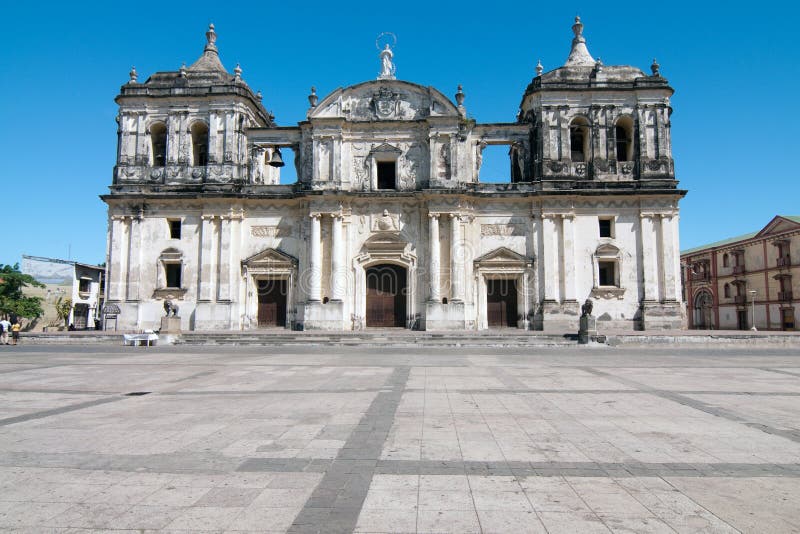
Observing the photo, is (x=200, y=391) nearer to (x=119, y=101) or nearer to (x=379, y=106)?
(x=379, y=106)

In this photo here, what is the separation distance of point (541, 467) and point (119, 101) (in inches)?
1259

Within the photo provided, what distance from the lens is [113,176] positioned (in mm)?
29750

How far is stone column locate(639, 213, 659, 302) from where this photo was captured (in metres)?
28.1

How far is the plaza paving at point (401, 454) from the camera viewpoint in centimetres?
415

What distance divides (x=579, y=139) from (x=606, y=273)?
7839 mm

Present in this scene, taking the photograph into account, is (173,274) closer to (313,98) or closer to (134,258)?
(134,258)

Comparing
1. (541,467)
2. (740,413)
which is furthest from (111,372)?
(740,413)

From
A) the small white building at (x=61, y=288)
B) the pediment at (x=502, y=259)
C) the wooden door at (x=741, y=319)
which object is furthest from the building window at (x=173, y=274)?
the wooden door at (x=741, y=319)

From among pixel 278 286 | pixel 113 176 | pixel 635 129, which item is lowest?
pixel 278 286

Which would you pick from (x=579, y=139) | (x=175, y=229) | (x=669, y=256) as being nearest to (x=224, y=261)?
(x=175, y=229)

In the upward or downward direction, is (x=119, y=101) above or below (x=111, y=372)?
above

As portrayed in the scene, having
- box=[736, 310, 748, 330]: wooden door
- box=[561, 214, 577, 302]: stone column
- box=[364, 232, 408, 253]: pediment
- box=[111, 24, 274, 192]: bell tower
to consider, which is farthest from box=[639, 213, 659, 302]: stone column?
box=[736, 310, 748, 330]: wooden door

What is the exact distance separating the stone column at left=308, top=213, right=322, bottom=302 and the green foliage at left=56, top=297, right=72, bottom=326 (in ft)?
73.4

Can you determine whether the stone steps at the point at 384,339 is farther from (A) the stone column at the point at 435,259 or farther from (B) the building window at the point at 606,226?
(B) the building window at the point at 606,226
